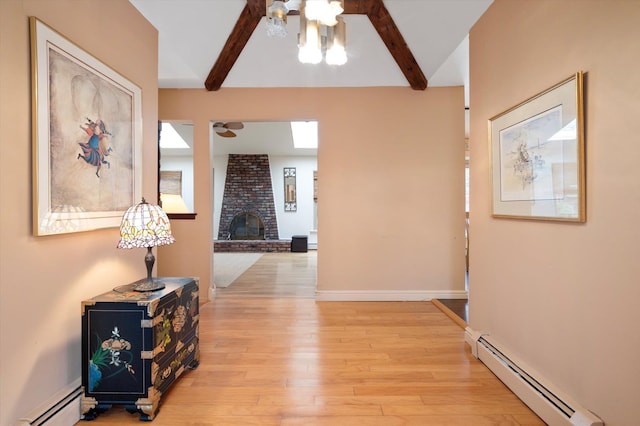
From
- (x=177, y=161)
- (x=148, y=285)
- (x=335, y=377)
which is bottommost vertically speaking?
(x=335, y=377)

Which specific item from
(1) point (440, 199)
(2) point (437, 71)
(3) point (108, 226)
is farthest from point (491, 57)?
(3) point (108, 226)

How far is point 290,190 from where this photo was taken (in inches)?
346

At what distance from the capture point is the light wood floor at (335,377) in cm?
173

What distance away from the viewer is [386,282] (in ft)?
12.7

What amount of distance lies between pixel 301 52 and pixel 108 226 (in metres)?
1.67

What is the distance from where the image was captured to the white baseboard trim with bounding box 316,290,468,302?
12.6 feet

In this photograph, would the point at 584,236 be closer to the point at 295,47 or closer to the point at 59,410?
the point at 59,410

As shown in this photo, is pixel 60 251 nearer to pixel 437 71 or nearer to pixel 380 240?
pixel 380 240

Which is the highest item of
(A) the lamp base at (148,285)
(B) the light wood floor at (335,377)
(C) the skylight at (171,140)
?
(C) the skylight at (171,140)

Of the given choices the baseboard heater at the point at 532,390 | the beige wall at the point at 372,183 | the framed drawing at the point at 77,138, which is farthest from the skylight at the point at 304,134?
the baseboard heater at the point at 532,390

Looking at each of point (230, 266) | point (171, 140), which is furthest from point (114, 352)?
point (171, 140)

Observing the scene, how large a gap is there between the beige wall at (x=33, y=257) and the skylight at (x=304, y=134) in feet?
18.3

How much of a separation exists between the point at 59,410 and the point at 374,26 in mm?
3858

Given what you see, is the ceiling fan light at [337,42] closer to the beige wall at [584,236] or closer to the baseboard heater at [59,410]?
the beige wall at [584,236]
